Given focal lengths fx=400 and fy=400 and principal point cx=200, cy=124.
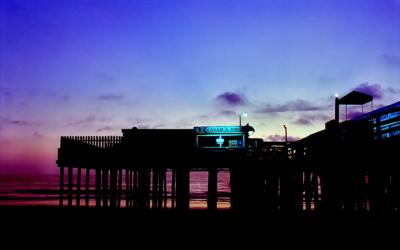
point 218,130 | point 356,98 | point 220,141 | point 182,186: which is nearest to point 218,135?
point 218,130

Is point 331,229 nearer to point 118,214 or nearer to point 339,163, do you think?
point 339,163

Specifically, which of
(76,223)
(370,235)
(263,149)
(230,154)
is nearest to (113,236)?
(76,223)

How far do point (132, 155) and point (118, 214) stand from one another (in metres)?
4.52

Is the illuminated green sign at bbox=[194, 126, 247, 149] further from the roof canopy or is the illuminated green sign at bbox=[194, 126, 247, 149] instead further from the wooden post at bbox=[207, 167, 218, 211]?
the roof canopy

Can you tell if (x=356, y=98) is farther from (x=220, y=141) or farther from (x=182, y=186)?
(x=182, y=186)

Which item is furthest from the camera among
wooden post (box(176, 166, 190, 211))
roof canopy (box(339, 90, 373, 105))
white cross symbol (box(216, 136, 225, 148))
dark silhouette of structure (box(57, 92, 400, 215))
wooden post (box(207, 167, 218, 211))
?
wooden post (box(207, 167, 218, 211))

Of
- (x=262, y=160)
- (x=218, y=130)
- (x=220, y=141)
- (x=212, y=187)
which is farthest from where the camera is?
(x=212, y=187)

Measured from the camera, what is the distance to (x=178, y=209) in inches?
954

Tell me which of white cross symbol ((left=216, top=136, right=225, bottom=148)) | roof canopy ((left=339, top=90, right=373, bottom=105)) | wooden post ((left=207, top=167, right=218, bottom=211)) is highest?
roof canopy ((left=339, top=90, right=373, bottom=105))

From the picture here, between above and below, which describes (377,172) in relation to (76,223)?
above

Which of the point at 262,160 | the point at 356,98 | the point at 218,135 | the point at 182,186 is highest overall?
the point at 356,98

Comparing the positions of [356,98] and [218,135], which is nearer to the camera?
[356,98]

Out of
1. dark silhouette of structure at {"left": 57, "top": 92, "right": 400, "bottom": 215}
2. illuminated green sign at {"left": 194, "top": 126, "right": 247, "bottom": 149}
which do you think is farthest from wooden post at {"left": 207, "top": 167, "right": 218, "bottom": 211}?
illuminated green sign at {"left": 194, "top": 126, "right": 247, "bottom": 149}

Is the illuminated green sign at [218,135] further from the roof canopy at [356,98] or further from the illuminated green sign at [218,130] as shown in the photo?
the roof canopy at [356,98]
